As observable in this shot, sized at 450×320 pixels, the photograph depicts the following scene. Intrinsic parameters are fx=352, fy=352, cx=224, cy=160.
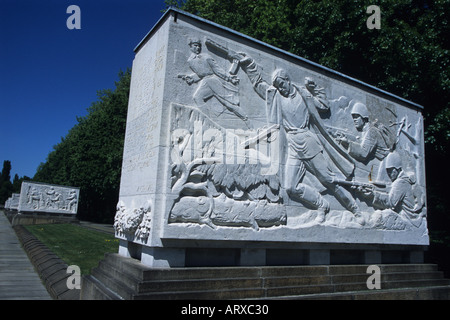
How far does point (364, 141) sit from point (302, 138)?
1974mm

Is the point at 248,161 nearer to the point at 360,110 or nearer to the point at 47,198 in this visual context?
the point at 360,110

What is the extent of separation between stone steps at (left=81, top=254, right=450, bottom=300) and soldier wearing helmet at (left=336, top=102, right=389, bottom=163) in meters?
2.39

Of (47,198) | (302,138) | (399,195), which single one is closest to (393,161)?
(399,195)

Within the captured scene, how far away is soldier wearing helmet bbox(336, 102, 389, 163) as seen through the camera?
7702mm

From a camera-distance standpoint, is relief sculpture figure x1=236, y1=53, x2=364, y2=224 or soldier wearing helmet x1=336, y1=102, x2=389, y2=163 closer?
relief sculpture figure x1=236, y1=53, x2=364, y2=224

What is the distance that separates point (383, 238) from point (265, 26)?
36.0ft

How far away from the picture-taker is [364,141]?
7930mm

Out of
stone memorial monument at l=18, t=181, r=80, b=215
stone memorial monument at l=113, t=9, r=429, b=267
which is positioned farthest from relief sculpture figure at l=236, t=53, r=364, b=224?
stone memorial monument at l=18, t=181, r=80, b=215

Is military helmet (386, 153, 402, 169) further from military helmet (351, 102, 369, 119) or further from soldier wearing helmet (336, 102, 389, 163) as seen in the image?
military helmet (351, 102, 369, 119)

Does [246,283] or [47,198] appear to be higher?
[47,198]

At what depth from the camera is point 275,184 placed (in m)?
6.17

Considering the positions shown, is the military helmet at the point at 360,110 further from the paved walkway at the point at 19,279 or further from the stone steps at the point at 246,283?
the paved walkway at the point at 19,279

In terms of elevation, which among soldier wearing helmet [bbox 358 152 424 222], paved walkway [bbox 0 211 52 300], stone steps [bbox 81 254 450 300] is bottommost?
paved walkway [bbox 0 211 52 300]
